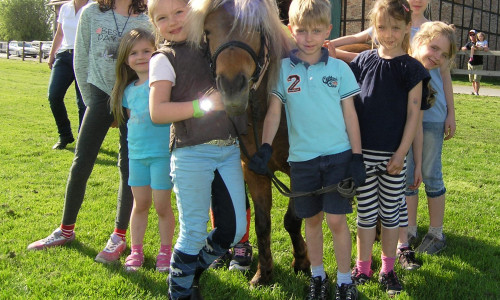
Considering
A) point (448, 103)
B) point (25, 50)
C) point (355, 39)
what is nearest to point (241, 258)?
point (448, 103)

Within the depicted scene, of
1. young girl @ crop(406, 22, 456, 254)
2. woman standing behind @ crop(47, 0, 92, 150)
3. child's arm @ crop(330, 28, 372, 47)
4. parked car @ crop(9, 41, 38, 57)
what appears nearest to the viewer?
young girl @ crop(406, 22, 456, 254)

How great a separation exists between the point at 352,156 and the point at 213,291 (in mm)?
1216

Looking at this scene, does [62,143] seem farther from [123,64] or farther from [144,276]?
[144,276]

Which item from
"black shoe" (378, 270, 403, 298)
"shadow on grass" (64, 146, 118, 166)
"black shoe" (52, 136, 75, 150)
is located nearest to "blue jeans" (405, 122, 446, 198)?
"black shoe" (378, 270, 403, 298)

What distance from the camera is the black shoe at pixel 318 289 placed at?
2.80 metres

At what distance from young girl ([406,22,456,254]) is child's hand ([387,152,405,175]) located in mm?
851

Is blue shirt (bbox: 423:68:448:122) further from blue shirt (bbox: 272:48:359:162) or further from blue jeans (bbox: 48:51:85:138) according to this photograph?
blue jeans (bbox: 48:51:85:138)

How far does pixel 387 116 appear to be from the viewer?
2807mm

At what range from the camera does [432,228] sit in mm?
3674

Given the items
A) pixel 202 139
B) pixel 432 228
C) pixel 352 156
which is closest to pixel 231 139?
pixel 202 139

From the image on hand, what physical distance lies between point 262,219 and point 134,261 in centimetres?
92

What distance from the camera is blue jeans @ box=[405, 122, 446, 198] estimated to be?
3525 millimetres

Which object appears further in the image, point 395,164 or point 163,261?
point 163,261

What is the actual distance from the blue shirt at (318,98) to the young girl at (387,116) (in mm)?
325
